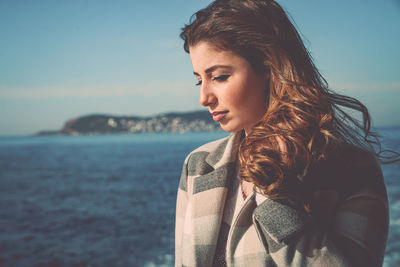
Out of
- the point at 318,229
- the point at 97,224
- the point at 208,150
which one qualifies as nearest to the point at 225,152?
the point at 208,150

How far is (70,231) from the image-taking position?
1476cm

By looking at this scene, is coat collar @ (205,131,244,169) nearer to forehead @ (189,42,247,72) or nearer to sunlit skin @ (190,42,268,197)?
sunlit skin @ (190,42,268,197)

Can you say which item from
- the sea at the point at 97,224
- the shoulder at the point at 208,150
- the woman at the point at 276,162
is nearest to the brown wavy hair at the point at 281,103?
the woman at the point at 276,162

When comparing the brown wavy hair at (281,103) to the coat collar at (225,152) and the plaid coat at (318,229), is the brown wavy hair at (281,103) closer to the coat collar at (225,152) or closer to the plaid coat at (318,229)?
the plaid coat at (318,229)

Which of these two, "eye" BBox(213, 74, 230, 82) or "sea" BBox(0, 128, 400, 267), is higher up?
"eye" BBox(213, 74, 230, 82)

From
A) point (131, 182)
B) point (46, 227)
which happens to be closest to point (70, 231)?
point (46, 227)

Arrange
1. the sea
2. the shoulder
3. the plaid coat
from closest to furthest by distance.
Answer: the plaid coat
the shoulder
the sea

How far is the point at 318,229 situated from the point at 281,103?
2.07 feet

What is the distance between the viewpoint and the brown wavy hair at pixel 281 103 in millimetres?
1376

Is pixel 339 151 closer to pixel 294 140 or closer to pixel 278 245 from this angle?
pixel 294 140

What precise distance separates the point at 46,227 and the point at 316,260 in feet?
59.3

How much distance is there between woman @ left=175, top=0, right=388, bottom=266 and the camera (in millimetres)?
1351

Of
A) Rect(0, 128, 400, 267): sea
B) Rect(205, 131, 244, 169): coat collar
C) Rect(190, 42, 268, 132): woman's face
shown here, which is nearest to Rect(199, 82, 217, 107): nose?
Rect(190, 42, 268, 132): woman's face

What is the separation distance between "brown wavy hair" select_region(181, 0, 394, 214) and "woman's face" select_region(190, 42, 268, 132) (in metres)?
0.05
